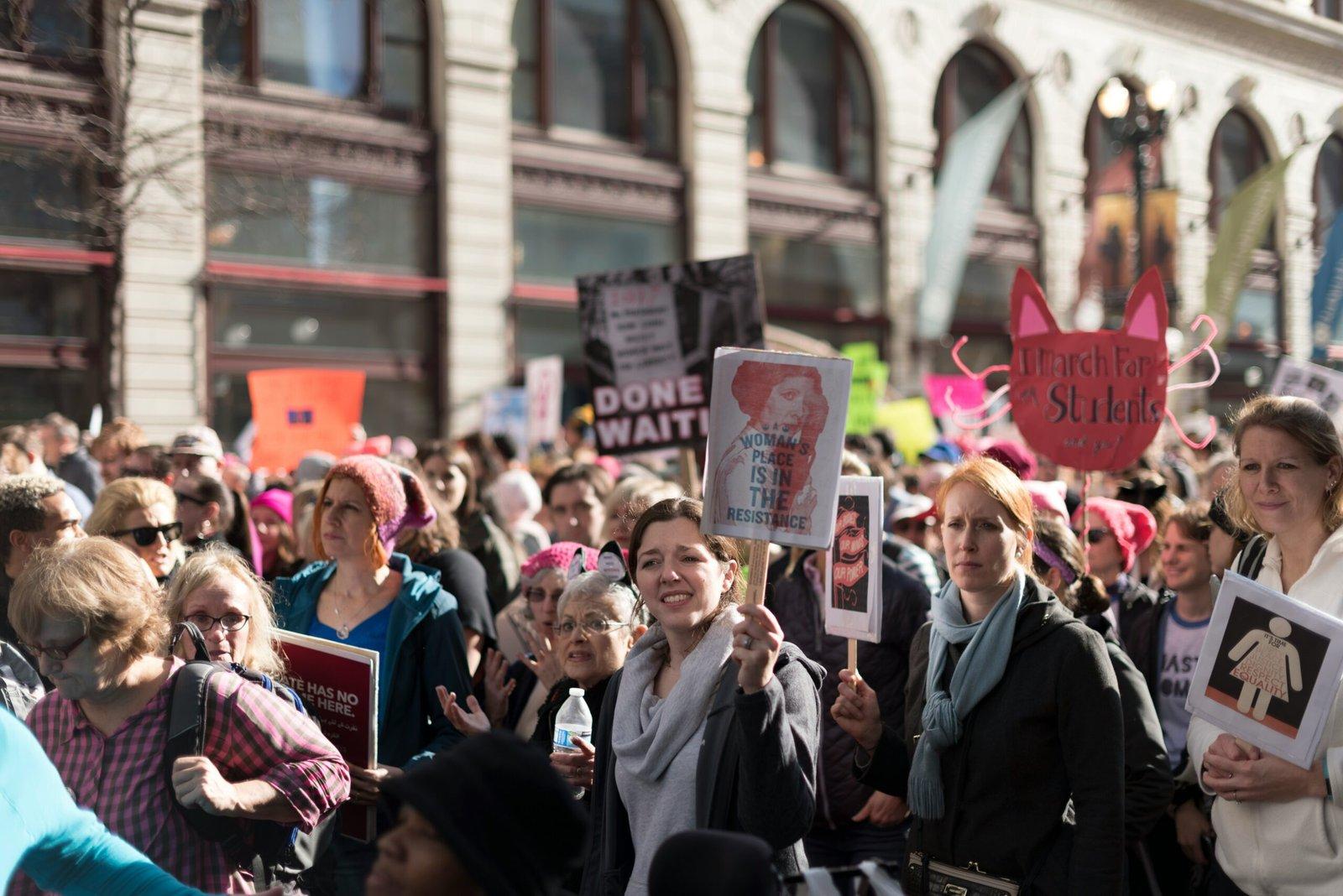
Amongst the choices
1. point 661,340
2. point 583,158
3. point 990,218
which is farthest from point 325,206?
point 990,218

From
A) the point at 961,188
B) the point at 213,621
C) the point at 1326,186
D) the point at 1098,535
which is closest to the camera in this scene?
the point at 213,621

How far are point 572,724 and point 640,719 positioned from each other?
0.65 metres

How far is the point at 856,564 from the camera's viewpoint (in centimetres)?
420

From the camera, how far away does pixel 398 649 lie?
4.47 metres

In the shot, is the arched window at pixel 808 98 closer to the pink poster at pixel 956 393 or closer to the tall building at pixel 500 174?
the tall building at pixel 500 174

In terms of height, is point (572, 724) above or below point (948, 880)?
above

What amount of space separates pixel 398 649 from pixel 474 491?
9.89 feet

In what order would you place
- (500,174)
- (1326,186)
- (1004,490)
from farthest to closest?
(1326,186)
(500,174)
(1004,490)

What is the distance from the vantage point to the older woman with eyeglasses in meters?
4.95

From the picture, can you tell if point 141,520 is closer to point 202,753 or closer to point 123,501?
point 123,501

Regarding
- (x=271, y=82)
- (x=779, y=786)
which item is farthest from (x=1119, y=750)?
(x=271, y=82)

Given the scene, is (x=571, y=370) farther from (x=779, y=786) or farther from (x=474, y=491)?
(x=779, y=786)

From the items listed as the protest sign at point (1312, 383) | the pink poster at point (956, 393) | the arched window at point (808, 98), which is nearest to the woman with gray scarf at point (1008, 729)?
the protest sign at point (1312, 383)

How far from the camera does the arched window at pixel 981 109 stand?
25.0 m
